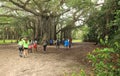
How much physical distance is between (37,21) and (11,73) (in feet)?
86.7

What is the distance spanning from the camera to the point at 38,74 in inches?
452

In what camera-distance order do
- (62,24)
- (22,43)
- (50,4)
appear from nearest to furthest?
(22,43) → (50,4) → (62,24)

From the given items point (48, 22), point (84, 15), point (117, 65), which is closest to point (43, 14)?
point (48, 22)

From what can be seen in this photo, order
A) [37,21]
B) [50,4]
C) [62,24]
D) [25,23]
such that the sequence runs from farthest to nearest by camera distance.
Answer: [62,24] < [25,23] < [37,21] < [50,4]

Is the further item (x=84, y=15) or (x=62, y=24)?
(x=62, y=24)

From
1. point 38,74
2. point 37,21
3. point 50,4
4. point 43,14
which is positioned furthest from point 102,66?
point 37,21

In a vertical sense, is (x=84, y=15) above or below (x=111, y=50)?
above

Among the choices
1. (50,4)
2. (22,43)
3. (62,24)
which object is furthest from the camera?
(62,24)

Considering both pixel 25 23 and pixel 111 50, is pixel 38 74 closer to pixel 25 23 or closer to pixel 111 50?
pixel 111 50

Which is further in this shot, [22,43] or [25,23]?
[25,23]

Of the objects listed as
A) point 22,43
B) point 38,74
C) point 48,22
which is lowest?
point 38,74

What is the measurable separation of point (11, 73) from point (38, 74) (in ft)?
4.45

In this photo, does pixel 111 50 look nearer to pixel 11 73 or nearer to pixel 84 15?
pixel 11 73

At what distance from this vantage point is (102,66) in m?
3.68
